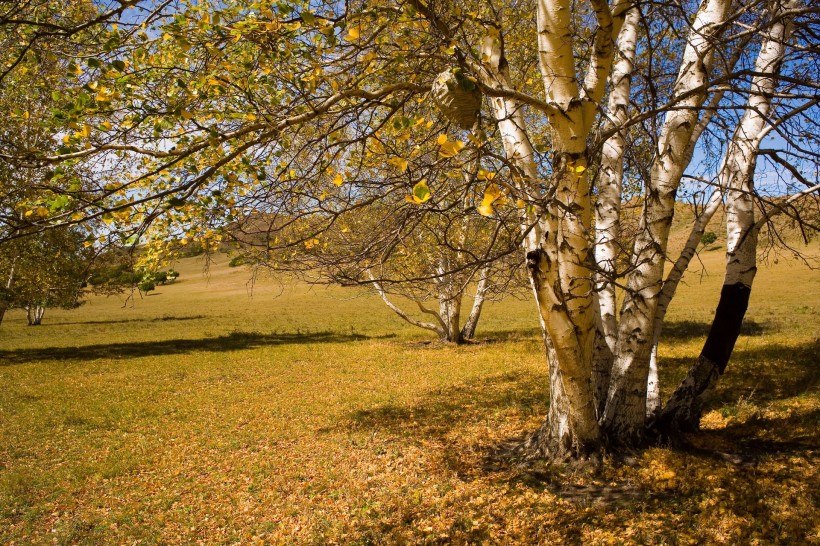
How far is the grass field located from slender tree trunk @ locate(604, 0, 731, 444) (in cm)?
61

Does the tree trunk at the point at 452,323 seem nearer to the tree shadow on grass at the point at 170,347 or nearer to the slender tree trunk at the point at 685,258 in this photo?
the tree shadow on grass at the point at 170,347

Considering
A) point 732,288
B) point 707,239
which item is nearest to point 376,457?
point 732,288

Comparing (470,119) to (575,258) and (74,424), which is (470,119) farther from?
(74,424)

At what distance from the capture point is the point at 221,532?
5.73 meters

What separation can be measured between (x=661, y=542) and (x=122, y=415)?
11.5 m

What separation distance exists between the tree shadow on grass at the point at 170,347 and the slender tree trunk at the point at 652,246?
61.6 ft

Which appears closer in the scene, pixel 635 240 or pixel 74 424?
pixel 635 240

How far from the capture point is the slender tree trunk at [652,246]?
16.9 feet

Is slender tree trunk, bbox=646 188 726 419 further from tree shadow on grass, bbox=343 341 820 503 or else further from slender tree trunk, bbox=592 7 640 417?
tree shadow on grass, bbox=343 341 820 503

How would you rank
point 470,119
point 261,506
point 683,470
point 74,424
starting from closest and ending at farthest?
point 470,119 < point 683,470 < point 261,506 < point 74,424

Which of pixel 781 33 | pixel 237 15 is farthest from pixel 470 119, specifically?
pixel 781 33

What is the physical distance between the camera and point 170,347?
77.2 ft

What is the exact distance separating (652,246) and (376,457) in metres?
5.07

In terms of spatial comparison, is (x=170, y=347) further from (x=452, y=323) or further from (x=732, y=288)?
(x=732, y=288)
